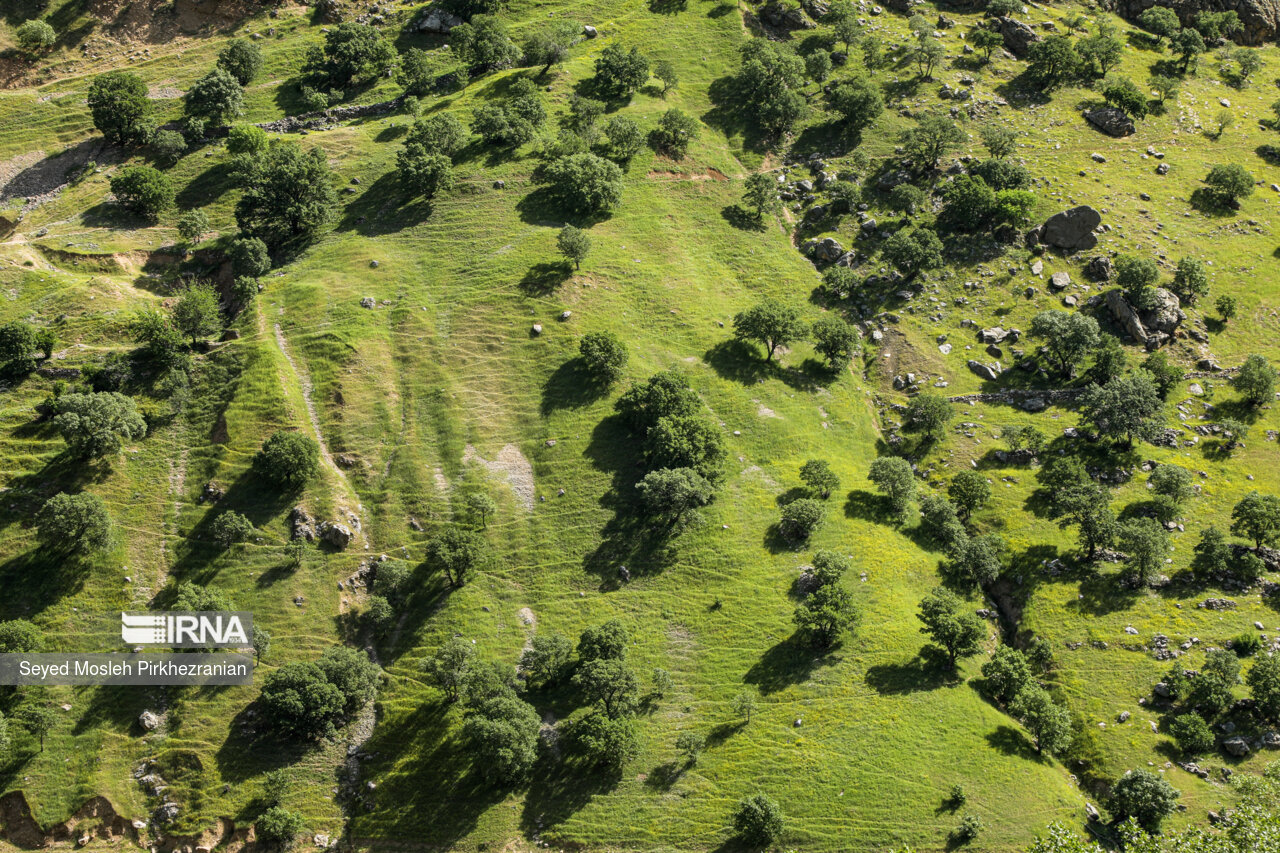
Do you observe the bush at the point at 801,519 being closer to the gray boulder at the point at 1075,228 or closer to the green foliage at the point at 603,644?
the green foliage at the point at 603,644

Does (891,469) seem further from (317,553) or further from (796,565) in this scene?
(317,553)

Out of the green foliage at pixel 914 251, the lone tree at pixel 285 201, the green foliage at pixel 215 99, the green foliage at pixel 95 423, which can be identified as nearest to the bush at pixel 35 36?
the green foliage at pixel 215 99

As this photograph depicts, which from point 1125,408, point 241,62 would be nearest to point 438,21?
point 241,62

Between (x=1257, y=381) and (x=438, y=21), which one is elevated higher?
(x=438, y=21)

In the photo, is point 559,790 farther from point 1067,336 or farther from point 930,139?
point 930,139

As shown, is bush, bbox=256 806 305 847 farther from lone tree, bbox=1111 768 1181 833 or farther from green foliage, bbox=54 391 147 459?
lone tree, bbox=1111 768 1181 833
